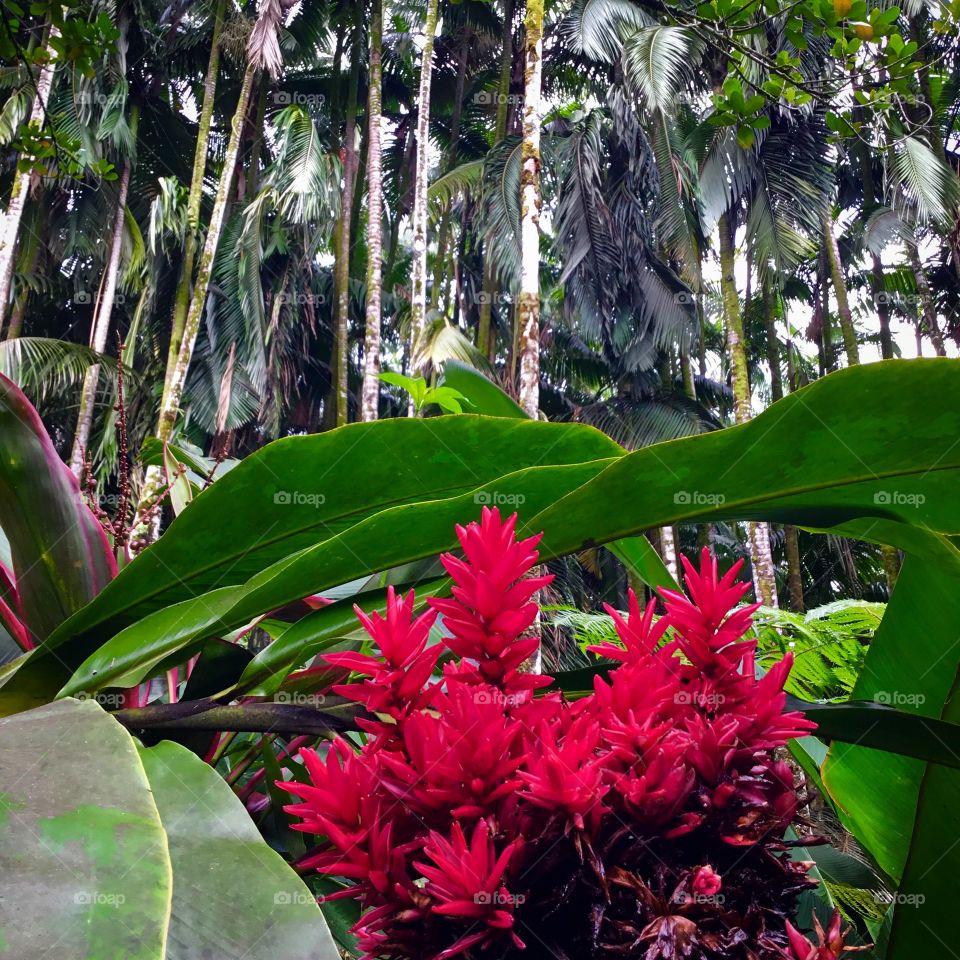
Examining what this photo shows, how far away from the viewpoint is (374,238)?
7609 mm

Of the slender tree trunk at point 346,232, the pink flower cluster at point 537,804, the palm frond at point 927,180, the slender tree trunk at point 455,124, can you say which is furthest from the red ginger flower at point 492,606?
the slender tree trunk at point 455,124

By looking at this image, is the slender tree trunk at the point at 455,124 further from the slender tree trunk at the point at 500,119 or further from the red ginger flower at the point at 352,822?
the red ginger flower at the point at 352,822

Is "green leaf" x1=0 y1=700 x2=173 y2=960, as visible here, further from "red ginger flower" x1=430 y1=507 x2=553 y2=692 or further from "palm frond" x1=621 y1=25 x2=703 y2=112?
"palm frond" x1=621 y1=25 x2=703 y2=112

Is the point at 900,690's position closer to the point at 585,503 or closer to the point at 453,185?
the point at 585,503

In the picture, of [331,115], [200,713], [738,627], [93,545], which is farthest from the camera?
[331,115]

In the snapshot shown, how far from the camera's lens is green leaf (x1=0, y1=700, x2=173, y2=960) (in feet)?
1.10

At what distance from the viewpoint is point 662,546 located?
331 inches

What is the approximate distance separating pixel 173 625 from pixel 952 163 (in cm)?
1221

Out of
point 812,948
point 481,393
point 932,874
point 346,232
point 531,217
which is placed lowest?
point 932,874

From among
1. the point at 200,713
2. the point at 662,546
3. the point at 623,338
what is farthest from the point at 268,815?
the point at 623,338

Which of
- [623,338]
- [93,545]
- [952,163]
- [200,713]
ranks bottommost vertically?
[200,713]

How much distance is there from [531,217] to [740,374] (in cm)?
493

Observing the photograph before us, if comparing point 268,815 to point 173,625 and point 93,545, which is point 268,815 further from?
point 93,545

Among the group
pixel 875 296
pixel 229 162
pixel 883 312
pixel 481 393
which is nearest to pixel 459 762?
pixel 481 393
